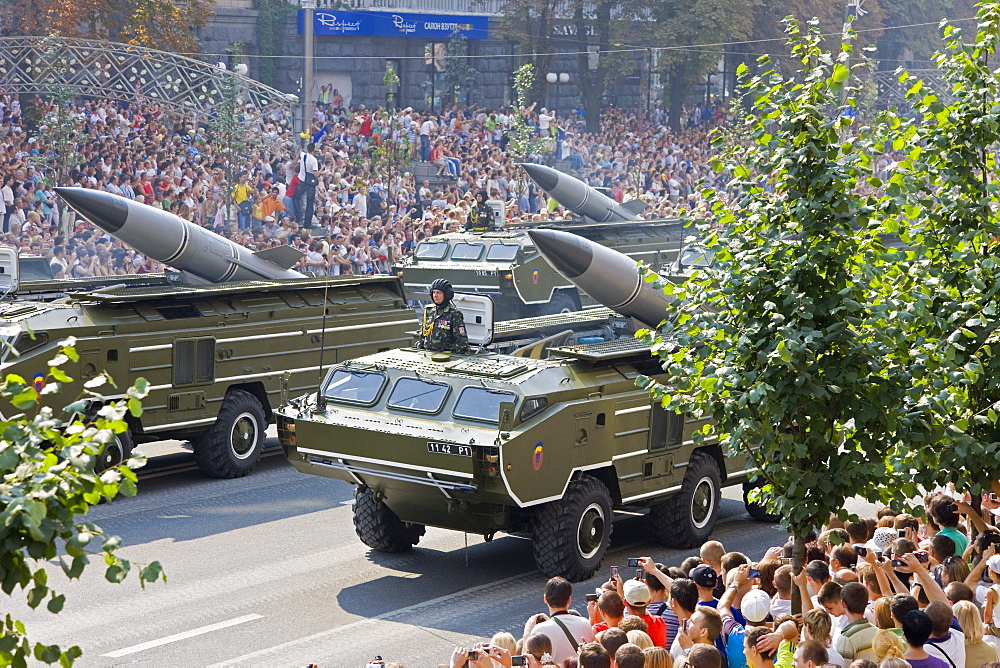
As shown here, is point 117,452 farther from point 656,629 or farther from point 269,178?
point 269,178

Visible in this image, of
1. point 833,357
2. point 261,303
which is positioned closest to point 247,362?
point 261,303

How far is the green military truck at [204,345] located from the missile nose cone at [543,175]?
28.8ft

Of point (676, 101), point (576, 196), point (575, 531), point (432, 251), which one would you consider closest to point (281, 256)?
point (432, 251)

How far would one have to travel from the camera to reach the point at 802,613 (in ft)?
25.4

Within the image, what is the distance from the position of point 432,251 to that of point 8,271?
9.28 metres

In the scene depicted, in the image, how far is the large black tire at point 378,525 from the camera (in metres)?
12.4

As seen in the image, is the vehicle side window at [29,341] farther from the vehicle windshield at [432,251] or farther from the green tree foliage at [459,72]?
the green tree foliage at [459,72]

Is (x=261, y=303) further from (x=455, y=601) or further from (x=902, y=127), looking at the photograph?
(x=902, y=127)

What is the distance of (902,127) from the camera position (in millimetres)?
8312

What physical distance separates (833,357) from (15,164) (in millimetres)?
20952

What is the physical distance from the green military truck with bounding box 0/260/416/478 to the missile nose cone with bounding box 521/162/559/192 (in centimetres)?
878

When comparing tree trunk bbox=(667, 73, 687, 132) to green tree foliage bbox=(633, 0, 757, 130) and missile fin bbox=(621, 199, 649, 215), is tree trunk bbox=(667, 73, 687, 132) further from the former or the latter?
missile fin bbox=(621, 199, 649, 215)

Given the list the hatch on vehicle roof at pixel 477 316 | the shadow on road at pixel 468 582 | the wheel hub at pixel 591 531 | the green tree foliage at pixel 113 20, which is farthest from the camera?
the green tree foliage at pixel 113 20

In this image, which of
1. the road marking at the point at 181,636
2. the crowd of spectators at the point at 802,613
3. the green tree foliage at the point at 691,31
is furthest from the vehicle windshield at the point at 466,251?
the green tree foliage at the point at 691,31
